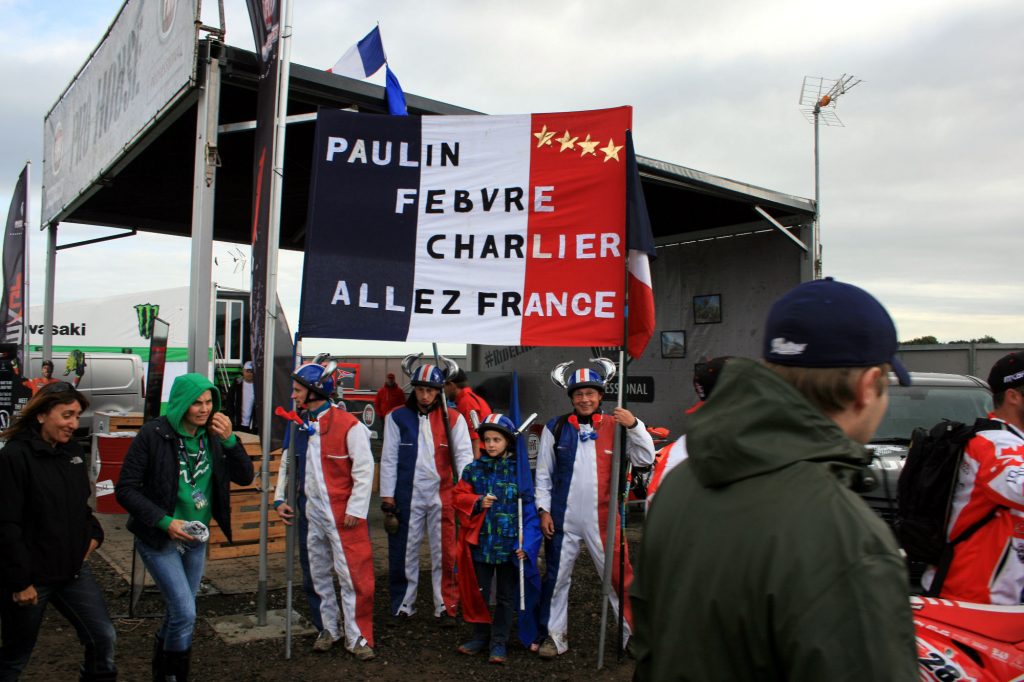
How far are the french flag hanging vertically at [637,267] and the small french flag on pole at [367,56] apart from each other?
3.53 m

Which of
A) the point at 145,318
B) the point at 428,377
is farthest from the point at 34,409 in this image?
the point at 145,318

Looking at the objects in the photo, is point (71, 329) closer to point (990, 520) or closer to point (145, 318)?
point (145, 318)

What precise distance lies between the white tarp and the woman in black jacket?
379 cm

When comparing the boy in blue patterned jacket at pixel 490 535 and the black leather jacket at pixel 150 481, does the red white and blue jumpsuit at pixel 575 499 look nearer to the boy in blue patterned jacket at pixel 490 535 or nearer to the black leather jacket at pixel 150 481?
the boy in blue patterned jacket at pixel 490 535

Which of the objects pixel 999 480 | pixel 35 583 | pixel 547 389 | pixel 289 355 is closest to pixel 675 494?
pixel 999 480

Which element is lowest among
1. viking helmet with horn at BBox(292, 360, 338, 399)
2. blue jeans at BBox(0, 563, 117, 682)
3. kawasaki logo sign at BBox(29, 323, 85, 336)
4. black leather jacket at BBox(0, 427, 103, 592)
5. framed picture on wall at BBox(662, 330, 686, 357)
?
blue jeans at BBox(0, 563, 117, 682)

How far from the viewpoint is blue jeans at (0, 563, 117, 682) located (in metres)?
3.94

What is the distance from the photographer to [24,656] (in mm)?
4016

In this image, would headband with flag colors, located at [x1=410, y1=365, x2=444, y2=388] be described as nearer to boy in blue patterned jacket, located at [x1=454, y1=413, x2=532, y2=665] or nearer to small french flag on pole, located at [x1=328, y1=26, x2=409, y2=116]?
boy in blue patterned jacket, located at [x1=454, y1=413, x2=532, y2=665]

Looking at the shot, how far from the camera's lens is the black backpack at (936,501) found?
3324 millimetres

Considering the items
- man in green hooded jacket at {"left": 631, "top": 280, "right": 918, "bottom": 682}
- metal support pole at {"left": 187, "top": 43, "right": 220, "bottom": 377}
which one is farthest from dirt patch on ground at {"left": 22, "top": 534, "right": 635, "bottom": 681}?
man in green hooded jacket at {"left": 631, "top": 280, "right": 918, "bottom": 682}

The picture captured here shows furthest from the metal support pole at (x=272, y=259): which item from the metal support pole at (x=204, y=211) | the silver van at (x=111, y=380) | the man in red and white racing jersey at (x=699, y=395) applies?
the silver van at (x=111, y=380)

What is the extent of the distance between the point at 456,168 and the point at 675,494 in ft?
16.2

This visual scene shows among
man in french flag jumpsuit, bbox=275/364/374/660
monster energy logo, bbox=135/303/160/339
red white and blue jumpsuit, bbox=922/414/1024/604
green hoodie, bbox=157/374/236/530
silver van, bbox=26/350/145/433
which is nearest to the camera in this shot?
red white and blue jumpsuit, bbox=922/414/1024/604
